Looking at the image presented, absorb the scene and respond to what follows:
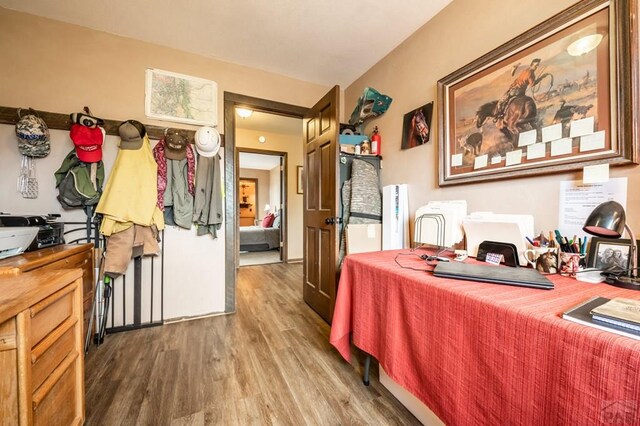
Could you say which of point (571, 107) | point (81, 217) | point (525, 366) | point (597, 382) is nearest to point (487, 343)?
point (525, 366)

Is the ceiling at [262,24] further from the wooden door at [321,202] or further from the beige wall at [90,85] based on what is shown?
the wooden door at [321,202]

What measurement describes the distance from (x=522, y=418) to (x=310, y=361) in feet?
4.34

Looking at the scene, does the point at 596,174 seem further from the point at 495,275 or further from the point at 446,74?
the point at 446,74

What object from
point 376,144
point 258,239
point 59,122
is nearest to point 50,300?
point 59,122

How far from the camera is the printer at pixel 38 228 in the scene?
1.36 meters

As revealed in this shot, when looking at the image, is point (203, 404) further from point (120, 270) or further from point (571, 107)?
point (571, 107)

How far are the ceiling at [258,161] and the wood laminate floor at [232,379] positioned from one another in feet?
16.5

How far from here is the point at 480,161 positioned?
1.57 m

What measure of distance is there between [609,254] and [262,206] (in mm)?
8576

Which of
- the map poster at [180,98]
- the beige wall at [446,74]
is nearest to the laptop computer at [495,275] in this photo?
the beige wall at [446,74]

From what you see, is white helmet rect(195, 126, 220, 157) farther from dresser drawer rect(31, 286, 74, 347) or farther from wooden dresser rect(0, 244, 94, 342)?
dresser drawer rect(31, 286, 74, 347)

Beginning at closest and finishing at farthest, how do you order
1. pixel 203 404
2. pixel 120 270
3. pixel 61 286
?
pixel 61 286 → pixel 203 404 → pixel 120 270

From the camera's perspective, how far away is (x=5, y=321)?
0.66m

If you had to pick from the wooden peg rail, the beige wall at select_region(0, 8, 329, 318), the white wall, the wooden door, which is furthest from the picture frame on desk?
the white wall
